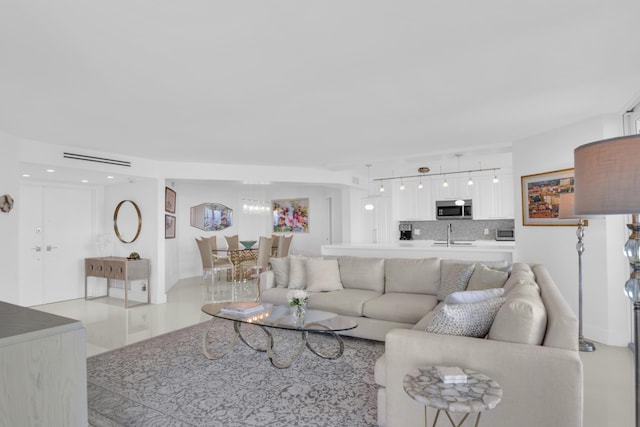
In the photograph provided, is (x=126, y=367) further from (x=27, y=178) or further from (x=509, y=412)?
(x=27, y=178)

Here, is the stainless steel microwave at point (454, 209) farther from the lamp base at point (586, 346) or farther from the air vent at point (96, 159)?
the air vent at point (96, 159)

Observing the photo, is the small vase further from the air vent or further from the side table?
the air vent

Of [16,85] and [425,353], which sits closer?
[425,353]

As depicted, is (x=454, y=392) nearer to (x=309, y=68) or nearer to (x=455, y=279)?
(x=309, y=68)

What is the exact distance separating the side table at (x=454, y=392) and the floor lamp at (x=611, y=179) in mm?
616

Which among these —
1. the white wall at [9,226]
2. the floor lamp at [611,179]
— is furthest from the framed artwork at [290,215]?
the floor lamp at [611,179]

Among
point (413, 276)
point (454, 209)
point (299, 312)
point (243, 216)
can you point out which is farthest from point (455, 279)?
point (243, 216)

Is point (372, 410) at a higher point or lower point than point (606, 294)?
lower

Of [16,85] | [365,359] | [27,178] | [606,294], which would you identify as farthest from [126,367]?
[606,294]

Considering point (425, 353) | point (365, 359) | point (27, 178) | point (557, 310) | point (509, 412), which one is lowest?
point (365, 359)

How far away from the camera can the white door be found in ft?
19.4

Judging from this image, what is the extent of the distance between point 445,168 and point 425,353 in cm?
577

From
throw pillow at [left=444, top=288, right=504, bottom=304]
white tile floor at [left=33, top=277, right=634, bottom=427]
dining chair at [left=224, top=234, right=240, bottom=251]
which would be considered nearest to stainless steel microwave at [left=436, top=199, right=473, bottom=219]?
white tile floor at [left=33, top=277, right=634, bottom=427]

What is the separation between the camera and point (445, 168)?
7.21 m
